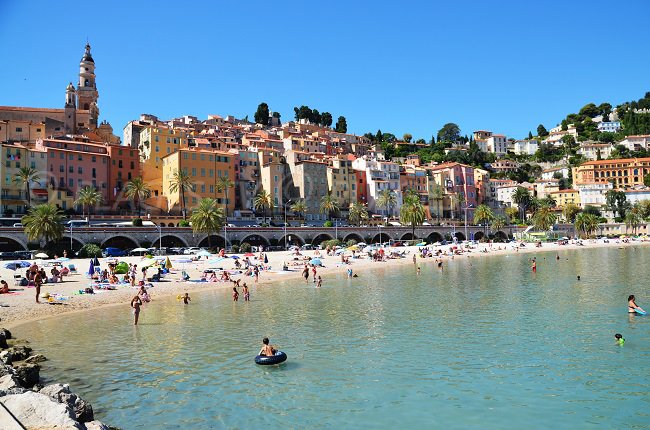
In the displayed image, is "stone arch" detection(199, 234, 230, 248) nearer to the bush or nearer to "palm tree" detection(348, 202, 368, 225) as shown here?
the bush

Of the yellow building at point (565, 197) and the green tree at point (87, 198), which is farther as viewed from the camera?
the yellow building at point (565, 197)

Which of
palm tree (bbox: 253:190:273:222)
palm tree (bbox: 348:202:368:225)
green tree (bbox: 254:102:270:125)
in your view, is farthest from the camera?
green tree (bbox: 254:102:270:125)

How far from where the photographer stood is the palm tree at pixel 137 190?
3052 inches

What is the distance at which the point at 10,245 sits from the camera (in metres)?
56.3

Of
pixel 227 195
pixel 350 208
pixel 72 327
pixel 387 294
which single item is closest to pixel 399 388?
pixel 72 327

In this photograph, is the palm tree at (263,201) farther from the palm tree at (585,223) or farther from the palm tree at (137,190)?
the palm tree at (585,223)

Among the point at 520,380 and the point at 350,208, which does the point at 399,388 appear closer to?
the point at 520,380

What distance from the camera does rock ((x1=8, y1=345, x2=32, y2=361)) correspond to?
55.3 feet

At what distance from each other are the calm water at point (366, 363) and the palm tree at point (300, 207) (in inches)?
2363

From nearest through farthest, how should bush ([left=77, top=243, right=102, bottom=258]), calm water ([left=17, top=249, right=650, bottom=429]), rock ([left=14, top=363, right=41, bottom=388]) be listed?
calm water ([left=17, top=249, right=650, bottom=429]) < rock ([left=14, top=363, right=41, bottom=388]) < bush ([left=77, top=243, right=102, bottom=258])

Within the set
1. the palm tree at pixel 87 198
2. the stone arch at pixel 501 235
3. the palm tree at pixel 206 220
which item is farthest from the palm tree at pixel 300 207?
the stone arch at pixel 501 235

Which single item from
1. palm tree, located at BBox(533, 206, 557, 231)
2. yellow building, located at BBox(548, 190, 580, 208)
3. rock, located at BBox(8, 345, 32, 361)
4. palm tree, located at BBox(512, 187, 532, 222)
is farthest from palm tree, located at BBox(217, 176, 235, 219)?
yellow building, located at BBox(548, 190, 580, 208)

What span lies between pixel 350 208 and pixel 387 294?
64.2 meters

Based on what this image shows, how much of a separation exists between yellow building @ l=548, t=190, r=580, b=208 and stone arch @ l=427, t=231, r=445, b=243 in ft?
220
